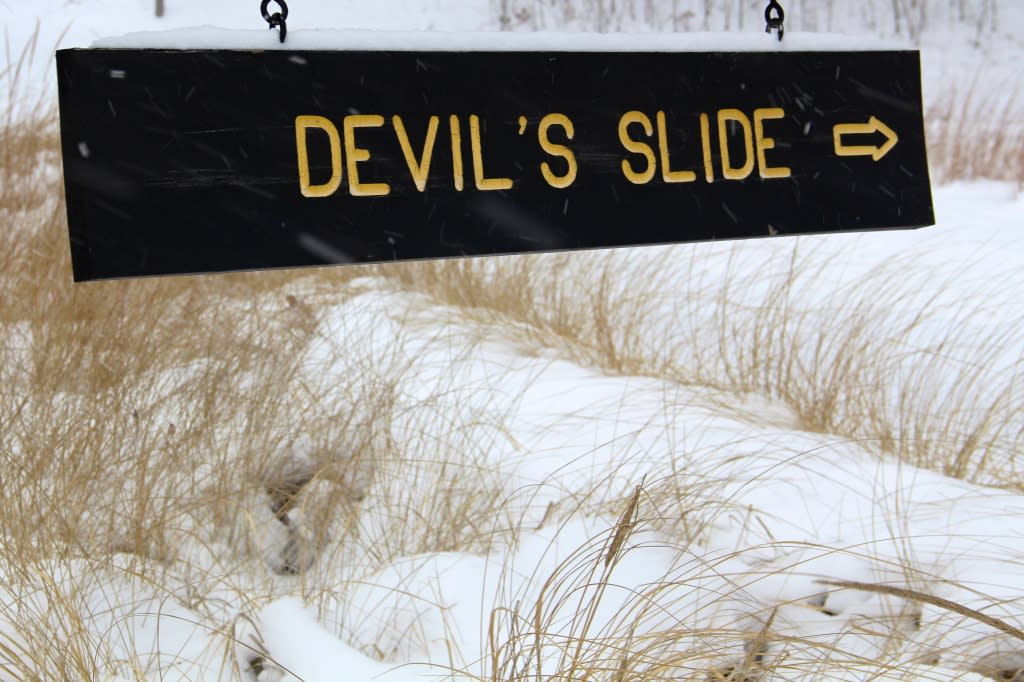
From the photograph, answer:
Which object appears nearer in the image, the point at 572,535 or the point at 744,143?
the point at 744,143

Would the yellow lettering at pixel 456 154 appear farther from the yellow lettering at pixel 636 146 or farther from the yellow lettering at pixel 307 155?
the yellow lettering at pixel 636 146

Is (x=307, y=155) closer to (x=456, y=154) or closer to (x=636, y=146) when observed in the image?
(x=456, y=154)

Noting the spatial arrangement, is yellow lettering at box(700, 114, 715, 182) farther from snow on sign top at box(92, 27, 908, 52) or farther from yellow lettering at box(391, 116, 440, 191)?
yellow lettering at box(391, 116, 440, 191)

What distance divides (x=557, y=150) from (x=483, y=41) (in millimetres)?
206

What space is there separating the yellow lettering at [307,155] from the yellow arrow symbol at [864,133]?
0.88 meters

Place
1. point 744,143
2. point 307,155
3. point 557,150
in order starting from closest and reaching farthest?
point 307,155
point 557,150
point 744,143

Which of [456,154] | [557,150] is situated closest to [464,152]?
[456,154]

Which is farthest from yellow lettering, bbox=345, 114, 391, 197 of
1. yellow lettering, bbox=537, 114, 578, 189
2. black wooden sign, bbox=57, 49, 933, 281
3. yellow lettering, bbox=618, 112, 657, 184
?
yellow lettering, bbox=618, 112, 657, 184

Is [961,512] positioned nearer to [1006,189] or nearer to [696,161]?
[696,161]

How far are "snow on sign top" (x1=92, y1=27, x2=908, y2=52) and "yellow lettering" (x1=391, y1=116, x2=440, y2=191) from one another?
0.38 ft

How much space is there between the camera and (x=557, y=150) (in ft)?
4.59

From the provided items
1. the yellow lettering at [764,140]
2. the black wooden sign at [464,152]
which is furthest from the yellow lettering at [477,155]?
the yellow lettering at [764,140]

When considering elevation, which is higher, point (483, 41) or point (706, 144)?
point (483, 41)

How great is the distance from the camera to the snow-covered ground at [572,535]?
130 centimetres
